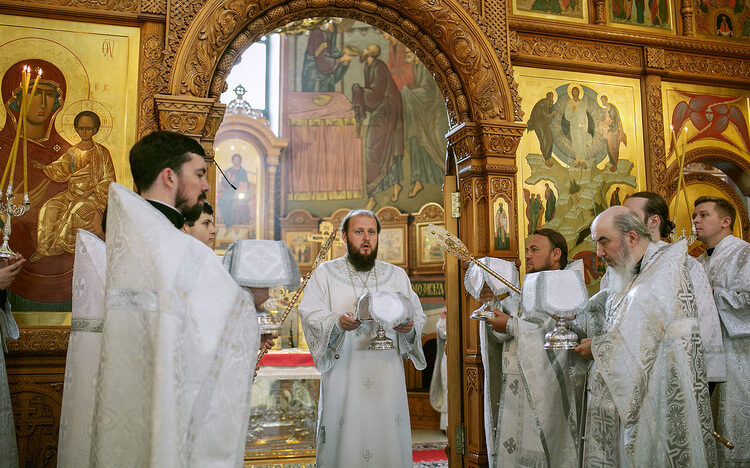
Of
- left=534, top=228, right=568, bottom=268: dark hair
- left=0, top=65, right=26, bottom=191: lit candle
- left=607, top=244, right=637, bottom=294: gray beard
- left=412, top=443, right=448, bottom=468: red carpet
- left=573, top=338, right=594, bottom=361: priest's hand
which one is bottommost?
left=412, top=443, right=448, bottom=468: red carpet

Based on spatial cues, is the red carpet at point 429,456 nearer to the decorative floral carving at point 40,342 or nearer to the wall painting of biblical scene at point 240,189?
the decorative floral carving at point 40,342

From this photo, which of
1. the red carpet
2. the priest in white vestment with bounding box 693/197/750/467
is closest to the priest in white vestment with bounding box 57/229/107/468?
the priest in white vestment with bounding box 693/197/750/467

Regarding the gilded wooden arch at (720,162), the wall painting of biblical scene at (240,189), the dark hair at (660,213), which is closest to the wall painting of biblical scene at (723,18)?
the gilded wooden arch at (720,162)

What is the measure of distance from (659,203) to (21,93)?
15.4 feet

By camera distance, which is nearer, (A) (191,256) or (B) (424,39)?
(A) (191,256)

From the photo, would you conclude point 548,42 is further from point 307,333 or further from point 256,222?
point 256,222

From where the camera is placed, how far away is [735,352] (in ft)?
14.8

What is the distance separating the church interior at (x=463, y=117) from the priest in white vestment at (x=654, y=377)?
185 centimetres

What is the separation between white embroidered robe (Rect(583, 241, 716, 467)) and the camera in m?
3.21

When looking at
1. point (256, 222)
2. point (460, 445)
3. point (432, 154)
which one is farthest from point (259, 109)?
point (460, 445)

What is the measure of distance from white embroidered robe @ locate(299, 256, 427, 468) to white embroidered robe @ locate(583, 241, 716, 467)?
1495mm

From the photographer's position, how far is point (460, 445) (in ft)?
17.6

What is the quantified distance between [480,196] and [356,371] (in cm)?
193

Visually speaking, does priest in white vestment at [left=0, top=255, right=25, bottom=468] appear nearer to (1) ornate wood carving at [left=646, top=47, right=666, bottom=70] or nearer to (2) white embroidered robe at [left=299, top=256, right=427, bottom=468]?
(2) white embroidered robe at [left=299, top=256, right=427, bottom=468]
